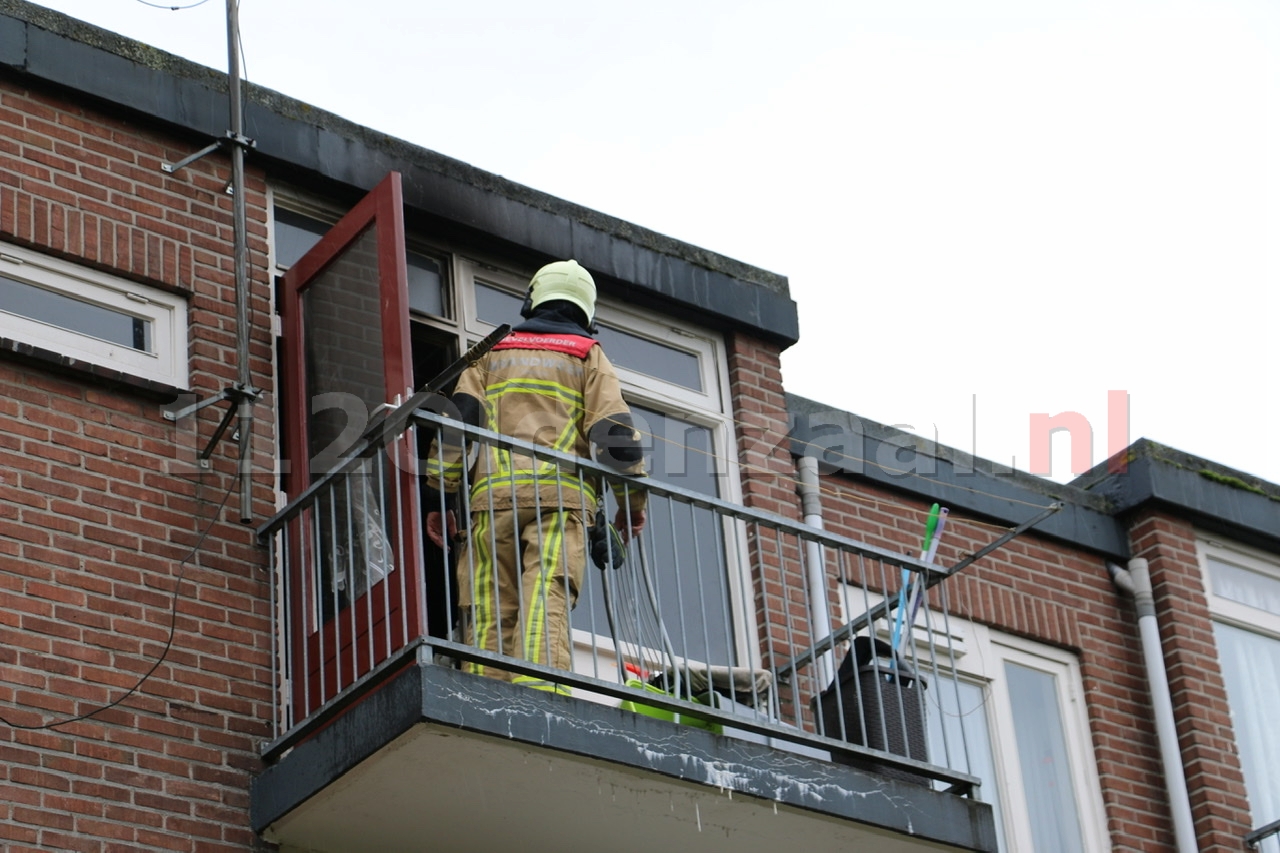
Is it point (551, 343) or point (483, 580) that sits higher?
point (551, 343)

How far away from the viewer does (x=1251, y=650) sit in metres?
12.0

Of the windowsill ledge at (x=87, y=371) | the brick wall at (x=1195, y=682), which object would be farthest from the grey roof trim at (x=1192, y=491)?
the windowsill ledge at (x=87, y=371)

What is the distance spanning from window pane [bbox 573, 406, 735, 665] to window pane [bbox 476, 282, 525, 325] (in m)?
0.74

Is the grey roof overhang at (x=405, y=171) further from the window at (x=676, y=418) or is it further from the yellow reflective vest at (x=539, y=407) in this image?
the yellow reflective vest at (x=539, y=407)

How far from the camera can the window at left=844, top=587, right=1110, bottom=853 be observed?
10859 mm

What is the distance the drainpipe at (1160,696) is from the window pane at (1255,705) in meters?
0.49

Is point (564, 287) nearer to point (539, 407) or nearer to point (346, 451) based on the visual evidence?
point (539, 407)

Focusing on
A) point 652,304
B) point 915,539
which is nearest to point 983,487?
point 915,539

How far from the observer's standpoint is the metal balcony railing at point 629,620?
8.04 meters

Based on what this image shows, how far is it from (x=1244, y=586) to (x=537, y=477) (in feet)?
17.7

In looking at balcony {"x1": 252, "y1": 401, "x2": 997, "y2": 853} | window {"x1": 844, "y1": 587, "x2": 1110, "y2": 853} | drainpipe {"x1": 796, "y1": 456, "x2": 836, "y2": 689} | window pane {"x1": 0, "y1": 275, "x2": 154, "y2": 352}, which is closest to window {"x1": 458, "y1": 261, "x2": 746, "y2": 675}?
drainpipe {"x1": 796, "y1": 456, "x2": 836, "y2": 689}

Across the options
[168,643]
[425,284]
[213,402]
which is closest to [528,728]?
[168,643]

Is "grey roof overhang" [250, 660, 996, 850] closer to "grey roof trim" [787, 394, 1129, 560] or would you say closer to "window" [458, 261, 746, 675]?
"window" [458, 261, 746, 675]

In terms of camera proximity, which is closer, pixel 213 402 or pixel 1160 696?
pixel 213 402
